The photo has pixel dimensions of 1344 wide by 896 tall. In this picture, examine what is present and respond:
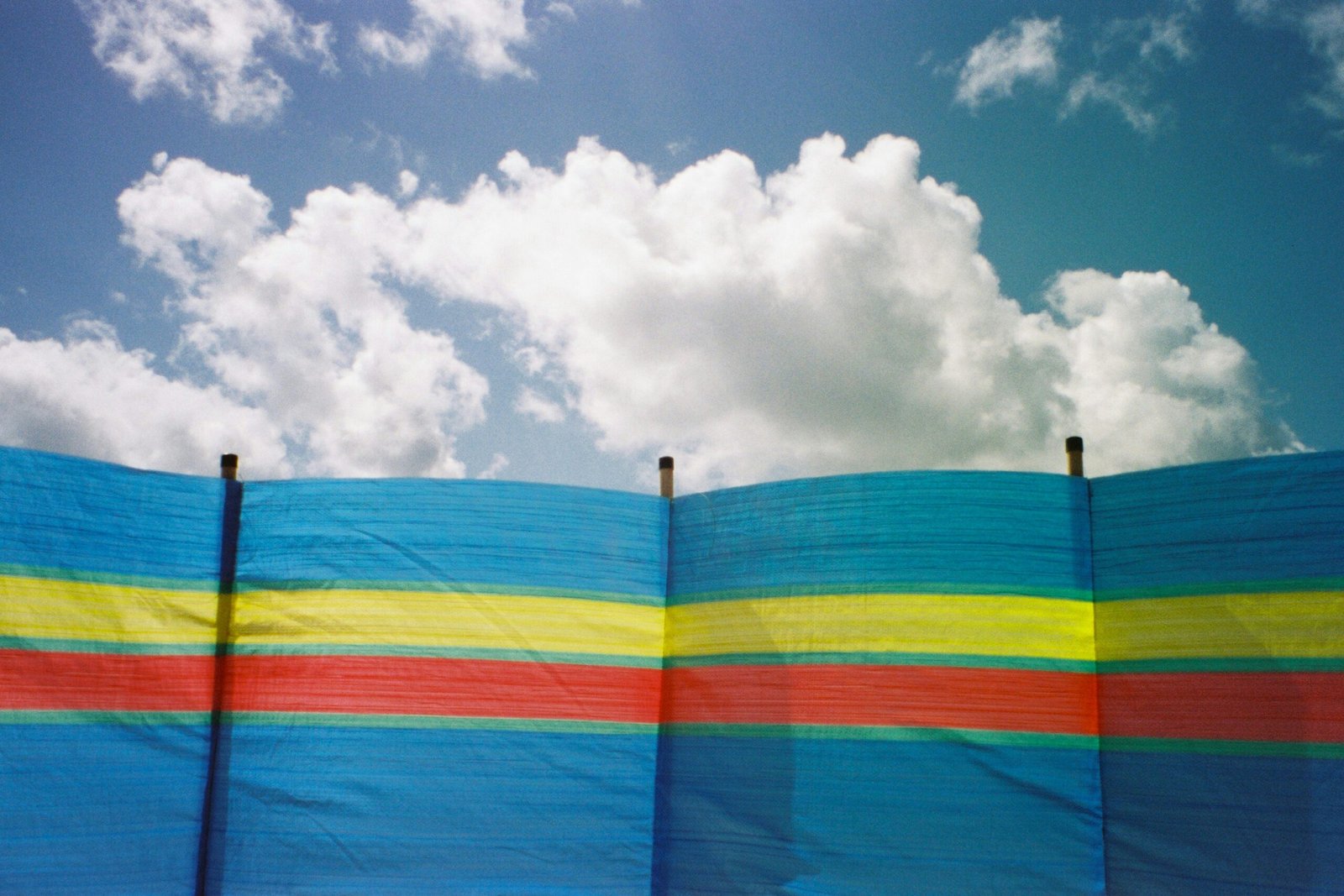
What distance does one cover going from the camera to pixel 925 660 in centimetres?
408

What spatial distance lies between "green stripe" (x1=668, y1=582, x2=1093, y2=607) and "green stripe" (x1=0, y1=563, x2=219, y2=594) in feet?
6.60

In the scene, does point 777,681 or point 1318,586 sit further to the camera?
point 777,681

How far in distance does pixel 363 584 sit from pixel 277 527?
421 millimetres

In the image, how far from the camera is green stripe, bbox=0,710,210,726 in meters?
4.05

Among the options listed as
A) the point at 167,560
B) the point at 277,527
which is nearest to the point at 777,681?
the point at 277,527

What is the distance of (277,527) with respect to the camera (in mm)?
4488

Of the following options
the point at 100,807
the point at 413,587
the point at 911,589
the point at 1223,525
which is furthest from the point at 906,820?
the point at 100,807

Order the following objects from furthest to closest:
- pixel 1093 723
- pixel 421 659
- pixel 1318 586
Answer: pixel 421 659 < pixel 1093 723 < pixel 1318 586

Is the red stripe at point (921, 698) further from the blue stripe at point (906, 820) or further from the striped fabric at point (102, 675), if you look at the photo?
the striped fabric at point (102, 675)

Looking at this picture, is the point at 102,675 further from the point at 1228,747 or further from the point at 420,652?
the point at 1228,747

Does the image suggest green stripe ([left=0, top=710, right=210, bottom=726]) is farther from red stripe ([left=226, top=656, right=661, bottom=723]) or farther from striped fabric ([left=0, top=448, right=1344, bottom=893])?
red stripe ([left=226, top=656, right=661, bottom=723])

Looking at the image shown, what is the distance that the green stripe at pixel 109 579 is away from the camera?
4117mm

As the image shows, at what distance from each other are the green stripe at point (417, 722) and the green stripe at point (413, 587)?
45 centimetres

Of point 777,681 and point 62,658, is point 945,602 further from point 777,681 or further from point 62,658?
point 62,658
